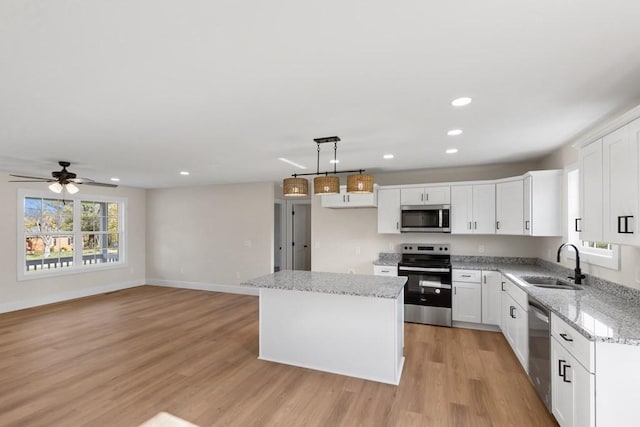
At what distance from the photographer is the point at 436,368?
328 cm

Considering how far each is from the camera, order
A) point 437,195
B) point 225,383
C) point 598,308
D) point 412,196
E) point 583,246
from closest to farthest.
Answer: point 598,308 → point 225,383 → point 583,246 → point 437,195 → point 412,196

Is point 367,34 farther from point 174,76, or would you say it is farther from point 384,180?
point 384,180

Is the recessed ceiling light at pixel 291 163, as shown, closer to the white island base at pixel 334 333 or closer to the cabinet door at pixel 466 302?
the white island base at pixel 334 333

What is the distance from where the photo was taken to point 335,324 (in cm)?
317

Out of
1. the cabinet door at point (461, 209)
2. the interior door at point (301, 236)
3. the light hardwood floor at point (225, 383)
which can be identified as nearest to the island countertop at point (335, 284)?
the light hardwood floor at point (225, 383)

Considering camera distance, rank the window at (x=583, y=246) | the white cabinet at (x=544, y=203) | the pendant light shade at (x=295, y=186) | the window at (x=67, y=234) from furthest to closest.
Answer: the window at (x=67, y=234), the white cabinet at (x=544, y=203), the pendant light shade at (x=295, y=186), the window at (x=583, y=246)

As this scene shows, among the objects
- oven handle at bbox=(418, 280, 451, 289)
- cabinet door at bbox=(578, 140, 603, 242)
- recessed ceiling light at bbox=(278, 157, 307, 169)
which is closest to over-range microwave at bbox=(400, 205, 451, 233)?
oven handle at bbox=(418, 280, 451, 289)

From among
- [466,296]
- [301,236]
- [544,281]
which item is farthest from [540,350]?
[301,236]

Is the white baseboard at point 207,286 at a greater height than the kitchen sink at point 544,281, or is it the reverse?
the kitchen sink at point 544,281

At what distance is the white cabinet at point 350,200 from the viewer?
5180 mm

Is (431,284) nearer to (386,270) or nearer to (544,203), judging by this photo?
(386,270)

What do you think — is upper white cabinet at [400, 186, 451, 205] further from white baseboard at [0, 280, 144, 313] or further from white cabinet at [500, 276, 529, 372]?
white baseboard at [0, 280, 144, 313]

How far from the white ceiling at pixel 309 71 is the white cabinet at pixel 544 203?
0.53 metres

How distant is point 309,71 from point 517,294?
3087 millimetres
